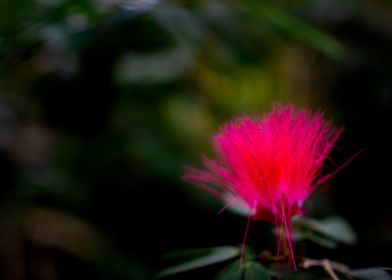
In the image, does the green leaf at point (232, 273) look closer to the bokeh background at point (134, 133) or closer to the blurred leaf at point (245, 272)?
the blurred leaf at point (245, 272)

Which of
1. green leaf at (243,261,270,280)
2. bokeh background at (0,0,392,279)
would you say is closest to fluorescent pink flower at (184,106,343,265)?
green leaf at (243,261,270,280)

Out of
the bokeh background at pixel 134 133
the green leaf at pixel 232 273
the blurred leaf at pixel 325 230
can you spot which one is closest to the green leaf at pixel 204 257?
the green leaf at pixel 232 273

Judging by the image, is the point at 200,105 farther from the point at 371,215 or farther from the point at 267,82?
the point at 371,215

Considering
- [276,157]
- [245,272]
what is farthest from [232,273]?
[276,157]

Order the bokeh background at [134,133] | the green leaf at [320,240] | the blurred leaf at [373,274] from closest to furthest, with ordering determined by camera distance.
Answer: the blurred leaf at [373,274] → the green leaf at [320,240] → the bokeh background at [134,133]

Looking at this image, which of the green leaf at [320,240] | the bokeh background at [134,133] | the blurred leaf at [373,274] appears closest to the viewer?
the blurred leaf at [373,274]

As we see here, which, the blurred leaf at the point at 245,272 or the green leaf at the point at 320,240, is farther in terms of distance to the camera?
the green leaf at the point at 320,240

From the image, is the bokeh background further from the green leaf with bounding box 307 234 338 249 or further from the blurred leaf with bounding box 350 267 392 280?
the blurred leaf with bounding box 350 267 392 280

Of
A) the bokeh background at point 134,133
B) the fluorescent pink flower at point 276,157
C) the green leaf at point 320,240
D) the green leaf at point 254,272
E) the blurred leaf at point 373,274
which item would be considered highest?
the bokeh background at point 134,133

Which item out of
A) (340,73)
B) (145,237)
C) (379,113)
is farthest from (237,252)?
(340,73)
